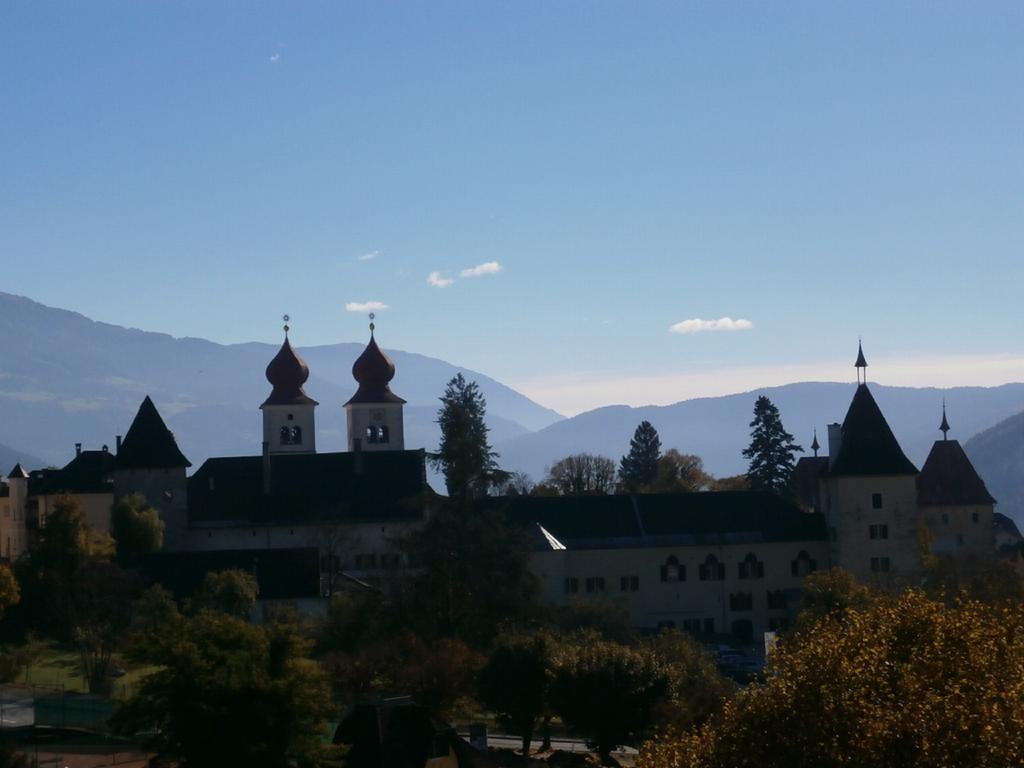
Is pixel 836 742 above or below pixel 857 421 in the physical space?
below

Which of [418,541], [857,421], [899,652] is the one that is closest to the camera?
[899,652]

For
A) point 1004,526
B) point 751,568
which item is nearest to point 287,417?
point 751,568

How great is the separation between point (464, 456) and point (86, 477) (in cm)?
4101

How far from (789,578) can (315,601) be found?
23.2 m

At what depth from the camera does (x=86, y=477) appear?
97.9 meters

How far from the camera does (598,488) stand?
118 metres

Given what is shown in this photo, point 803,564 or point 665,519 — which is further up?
point 665,519

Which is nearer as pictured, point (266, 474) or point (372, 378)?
point (266, 474)

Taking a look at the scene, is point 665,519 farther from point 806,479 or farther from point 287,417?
point 806,479

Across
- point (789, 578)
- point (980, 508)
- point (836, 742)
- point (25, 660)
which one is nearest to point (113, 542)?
point (25, 660)

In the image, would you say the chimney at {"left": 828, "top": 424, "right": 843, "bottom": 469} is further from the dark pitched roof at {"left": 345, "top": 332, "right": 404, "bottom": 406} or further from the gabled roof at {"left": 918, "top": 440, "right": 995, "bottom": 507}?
the dark pitched roof at {"left": 345, "top": 332, "right": 404, "bottom": 406}

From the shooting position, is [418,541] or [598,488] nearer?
[418,541]

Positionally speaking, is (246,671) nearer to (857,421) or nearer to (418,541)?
(418,541)

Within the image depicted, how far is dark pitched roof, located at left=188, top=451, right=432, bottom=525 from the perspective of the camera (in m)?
84.1
